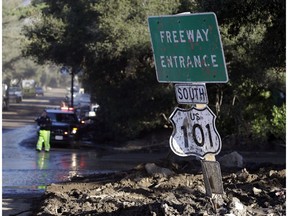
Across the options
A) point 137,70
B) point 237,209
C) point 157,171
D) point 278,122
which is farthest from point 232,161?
point 137,70

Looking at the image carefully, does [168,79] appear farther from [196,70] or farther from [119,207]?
[119,207]

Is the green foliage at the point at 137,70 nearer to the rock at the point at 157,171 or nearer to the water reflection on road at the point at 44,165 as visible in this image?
the water reflection on road at the point at 44,165

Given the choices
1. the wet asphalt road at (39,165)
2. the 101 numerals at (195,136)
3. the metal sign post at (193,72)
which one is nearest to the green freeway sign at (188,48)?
the metal sign post at (193,72)

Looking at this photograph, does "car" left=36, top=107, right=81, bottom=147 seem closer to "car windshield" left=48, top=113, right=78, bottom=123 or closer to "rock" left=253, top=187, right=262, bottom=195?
"car windshield" left=48, top=113, right=78, bottom=123

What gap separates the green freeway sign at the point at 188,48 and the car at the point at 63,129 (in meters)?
23.0

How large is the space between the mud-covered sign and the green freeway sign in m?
0.41

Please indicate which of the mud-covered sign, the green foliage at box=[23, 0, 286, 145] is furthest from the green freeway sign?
the green foliage at box=[23, 0, 286, 145]

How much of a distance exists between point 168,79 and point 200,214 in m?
1.68

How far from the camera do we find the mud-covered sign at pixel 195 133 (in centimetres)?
829

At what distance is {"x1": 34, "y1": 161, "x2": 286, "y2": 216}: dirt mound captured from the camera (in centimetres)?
891

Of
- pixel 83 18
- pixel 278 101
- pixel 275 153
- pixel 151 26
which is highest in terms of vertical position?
pixel 83 18

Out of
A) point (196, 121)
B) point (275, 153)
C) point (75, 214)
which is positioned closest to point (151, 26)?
point (196, 121)

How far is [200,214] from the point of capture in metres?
8.45

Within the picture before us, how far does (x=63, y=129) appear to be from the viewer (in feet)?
103
